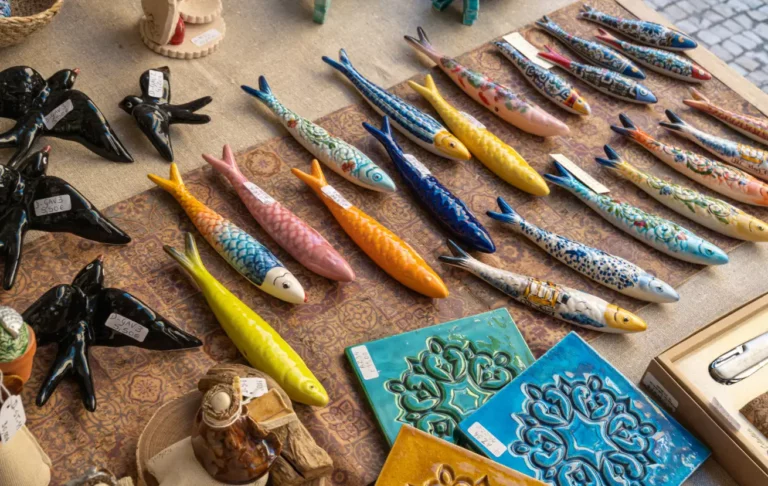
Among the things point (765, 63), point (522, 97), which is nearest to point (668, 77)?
point (522, 97)

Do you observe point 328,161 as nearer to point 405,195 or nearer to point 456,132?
point 405,195

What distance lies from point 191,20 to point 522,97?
129cm

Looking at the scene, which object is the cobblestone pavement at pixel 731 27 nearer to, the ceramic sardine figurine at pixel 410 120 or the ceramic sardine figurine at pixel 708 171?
the ceramic sardine figurine at pixel 708 171

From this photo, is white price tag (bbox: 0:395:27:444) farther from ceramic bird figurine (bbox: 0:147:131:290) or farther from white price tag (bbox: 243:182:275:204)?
white price tag (bbox: 243:182:275:204)

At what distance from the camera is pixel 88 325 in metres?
1.99

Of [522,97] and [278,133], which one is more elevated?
[522,97]

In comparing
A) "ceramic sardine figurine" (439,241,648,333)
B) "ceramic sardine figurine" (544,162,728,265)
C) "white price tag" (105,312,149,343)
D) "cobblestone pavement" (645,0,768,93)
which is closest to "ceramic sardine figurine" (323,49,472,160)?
"ceramic sardine figurine" (544,162,728,265)

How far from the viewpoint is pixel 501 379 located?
84.6 inches

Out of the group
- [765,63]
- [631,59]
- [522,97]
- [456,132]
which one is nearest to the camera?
[456,132]

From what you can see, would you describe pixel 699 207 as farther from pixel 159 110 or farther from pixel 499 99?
pixel 159 110

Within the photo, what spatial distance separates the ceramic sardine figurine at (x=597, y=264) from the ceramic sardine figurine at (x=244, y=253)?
2.41 feet

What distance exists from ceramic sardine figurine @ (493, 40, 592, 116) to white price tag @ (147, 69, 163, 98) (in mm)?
1362

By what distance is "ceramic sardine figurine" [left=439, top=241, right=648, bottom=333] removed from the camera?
2.30 meters

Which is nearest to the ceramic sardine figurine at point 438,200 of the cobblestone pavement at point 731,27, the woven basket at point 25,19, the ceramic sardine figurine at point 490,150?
the ceramic sardine figurine at point 490,150
